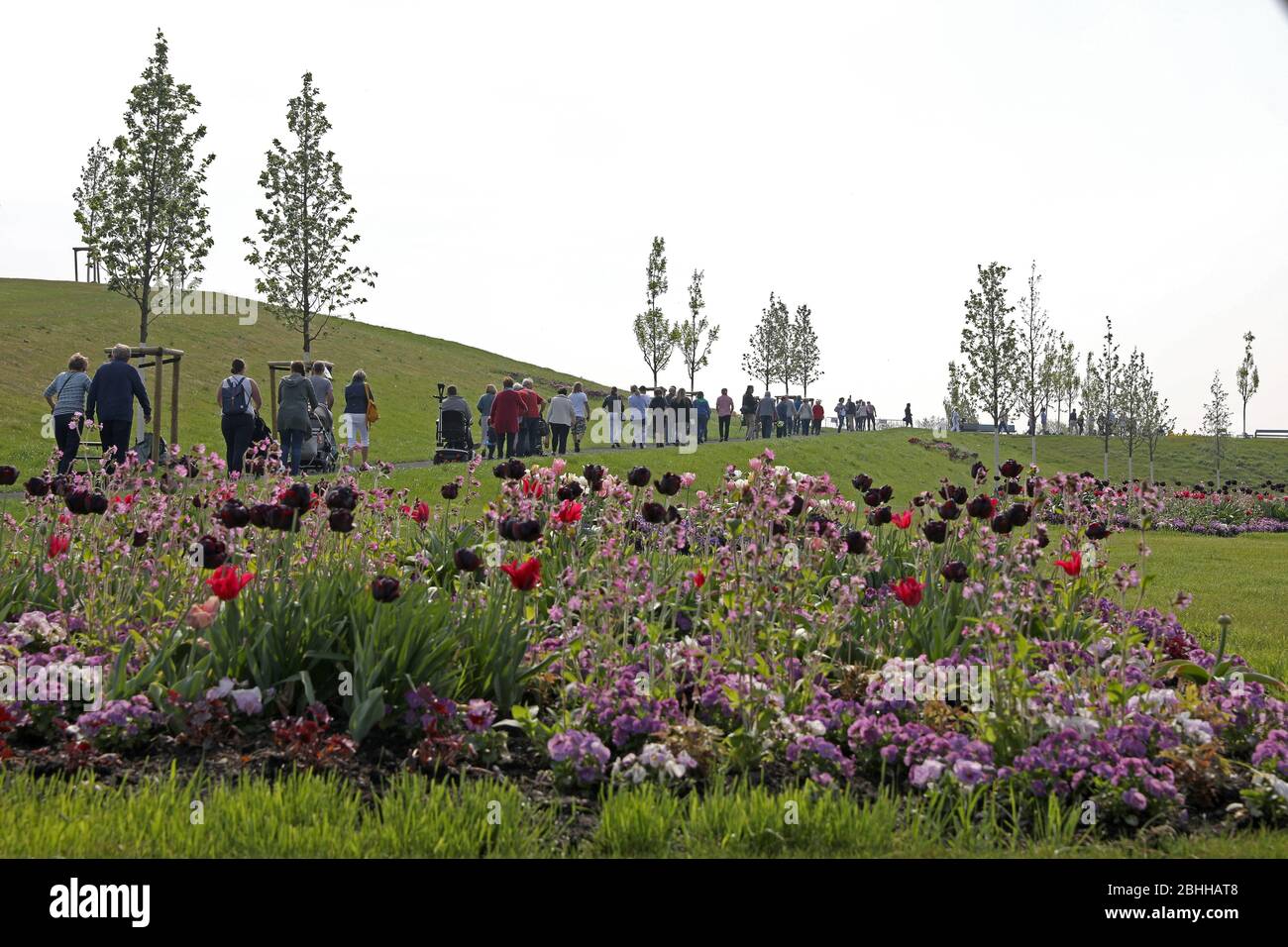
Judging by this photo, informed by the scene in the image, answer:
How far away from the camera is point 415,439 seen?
34.7 m

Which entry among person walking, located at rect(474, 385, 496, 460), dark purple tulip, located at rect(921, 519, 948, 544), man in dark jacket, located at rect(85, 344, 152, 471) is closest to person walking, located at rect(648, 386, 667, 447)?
person walking, located at rect(474, 385, 496, 460)

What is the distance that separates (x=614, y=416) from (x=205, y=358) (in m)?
22.6

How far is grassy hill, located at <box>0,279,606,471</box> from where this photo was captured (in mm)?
31500

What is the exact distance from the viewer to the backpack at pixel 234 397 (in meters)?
16.6

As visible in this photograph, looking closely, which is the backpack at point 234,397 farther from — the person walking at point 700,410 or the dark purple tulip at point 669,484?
the person walking at point 700,410

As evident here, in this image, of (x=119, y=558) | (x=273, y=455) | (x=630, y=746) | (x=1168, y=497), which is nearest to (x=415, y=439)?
(x=1168, y=497)

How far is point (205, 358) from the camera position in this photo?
152 feet

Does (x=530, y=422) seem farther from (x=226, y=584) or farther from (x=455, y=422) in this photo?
(x=226, y=584)

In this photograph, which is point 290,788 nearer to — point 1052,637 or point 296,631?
point 296,631

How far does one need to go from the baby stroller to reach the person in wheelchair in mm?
3580

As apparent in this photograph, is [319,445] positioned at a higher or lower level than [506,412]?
lower

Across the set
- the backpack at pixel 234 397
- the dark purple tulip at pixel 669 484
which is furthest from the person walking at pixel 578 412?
the dark purple tulip at pixel 669 484

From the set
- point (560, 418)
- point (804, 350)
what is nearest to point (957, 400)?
point (804, 350)

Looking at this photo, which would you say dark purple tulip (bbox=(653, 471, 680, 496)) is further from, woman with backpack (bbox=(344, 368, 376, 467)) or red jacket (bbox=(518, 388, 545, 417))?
red jacket (bbox=(518, 388, 545, 417))
